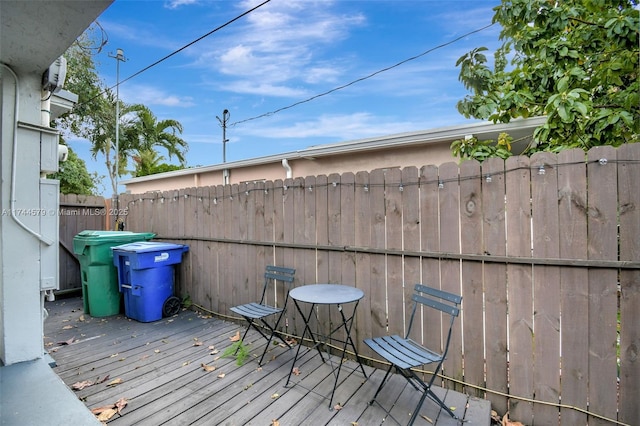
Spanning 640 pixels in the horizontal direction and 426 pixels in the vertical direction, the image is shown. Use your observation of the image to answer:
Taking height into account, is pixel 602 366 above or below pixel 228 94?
below

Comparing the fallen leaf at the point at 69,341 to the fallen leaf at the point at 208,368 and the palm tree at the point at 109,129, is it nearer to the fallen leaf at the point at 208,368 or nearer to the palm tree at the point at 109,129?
the fallen leaf at the point at 208,368

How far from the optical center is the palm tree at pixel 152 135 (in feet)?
42.5

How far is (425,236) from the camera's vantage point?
8.92 ft

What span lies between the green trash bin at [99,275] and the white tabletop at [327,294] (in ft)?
11.6

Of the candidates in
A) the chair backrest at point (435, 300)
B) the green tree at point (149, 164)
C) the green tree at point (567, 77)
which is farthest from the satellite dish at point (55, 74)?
the green tree at point (149, 164)

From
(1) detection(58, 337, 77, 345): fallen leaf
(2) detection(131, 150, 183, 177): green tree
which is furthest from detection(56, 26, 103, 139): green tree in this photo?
(1) detection(58, 337, 77, 345): fallen leaf

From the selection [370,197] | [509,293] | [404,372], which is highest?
[370,197]

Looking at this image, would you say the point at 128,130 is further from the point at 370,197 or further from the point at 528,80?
the point at 528,80

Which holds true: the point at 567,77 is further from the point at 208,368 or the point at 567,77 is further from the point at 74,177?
the point at 74,177

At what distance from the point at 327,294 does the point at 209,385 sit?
1362 mm

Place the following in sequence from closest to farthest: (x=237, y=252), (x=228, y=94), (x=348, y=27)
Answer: (x=237, y=252) < (x=348, y=27) < (x=228, y=94)

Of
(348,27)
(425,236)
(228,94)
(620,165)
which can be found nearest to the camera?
(620,165)

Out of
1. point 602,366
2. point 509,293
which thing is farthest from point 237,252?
point 602,366

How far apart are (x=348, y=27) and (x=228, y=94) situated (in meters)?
9.75
